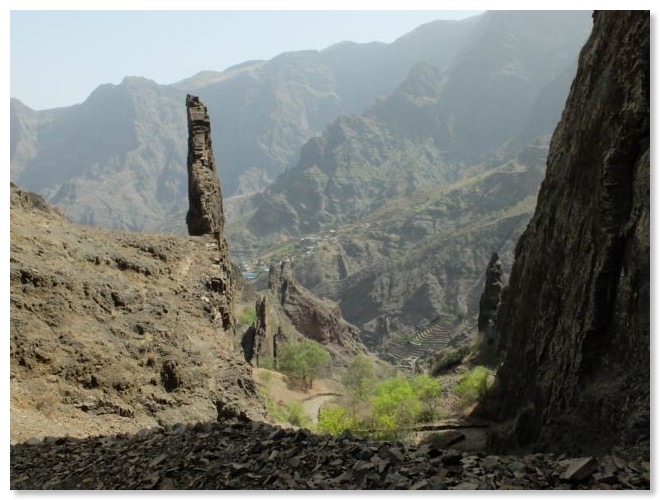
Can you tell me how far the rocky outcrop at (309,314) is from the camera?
9944 cm

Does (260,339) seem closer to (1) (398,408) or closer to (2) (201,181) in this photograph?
(1) (398,408)

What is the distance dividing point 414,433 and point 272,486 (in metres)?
26.3

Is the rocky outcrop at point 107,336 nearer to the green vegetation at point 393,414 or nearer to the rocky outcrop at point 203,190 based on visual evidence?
the rocky outcrop at point 203,190

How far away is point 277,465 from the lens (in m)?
9.83

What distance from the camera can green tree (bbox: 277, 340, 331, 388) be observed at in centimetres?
6594

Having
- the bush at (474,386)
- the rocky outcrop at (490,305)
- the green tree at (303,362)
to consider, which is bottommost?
the green tree at (303,362)

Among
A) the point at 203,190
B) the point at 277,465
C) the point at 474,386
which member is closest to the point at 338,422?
the point at 474,386

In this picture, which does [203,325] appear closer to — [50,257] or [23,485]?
[50,257]

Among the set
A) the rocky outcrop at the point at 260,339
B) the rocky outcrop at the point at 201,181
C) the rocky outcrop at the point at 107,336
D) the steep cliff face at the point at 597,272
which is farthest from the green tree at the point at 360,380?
the rocky outcrop at the point at 107,336

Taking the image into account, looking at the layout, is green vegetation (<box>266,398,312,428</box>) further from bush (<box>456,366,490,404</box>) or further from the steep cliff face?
the steep cliff face

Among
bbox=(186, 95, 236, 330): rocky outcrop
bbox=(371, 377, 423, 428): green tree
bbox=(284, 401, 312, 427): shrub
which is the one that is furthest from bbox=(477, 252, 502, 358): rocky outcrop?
bbox=(186, 95, 236, 330): rocky outcrop

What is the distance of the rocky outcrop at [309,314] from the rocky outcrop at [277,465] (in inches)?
3388

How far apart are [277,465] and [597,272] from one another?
11.2 m

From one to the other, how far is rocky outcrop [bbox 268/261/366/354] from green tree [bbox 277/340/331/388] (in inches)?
1118
